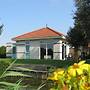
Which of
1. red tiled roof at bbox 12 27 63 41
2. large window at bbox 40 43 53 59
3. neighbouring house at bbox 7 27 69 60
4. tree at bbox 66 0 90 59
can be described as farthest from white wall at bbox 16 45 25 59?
tree at bbox 66 0 90 59

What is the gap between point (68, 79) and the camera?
10.7 feet

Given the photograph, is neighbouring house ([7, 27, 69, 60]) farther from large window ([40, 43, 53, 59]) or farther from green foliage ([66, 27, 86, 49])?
green foliage ([66, 27, 86, 49])

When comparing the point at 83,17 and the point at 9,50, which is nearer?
the point at 83,17

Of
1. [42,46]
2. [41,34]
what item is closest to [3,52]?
→ [41,34]

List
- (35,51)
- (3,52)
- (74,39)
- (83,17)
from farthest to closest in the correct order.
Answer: (3,52), (35,51), (74,39), (83,17)

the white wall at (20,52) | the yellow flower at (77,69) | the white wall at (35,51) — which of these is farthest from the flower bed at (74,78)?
the white wall at (20,52)

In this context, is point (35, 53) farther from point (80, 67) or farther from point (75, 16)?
point (80, 67)

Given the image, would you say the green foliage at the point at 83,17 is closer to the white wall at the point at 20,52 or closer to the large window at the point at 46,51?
the large window at the point at 46,51

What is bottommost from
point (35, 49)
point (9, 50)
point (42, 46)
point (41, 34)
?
point (9, 50)

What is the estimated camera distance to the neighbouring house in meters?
41.7

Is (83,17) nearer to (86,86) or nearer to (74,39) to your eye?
(74,39)

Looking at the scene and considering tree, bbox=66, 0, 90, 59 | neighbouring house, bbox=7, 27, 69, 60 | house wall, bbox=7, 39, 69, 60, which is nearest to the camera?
tree, bbox=66, 0, 90, 59

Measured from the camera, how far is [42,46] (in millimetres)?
43406

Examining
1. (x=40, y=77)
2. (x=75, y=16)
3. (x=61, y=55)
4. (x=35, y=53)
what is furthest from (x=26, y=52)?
(x=40, y=77)
